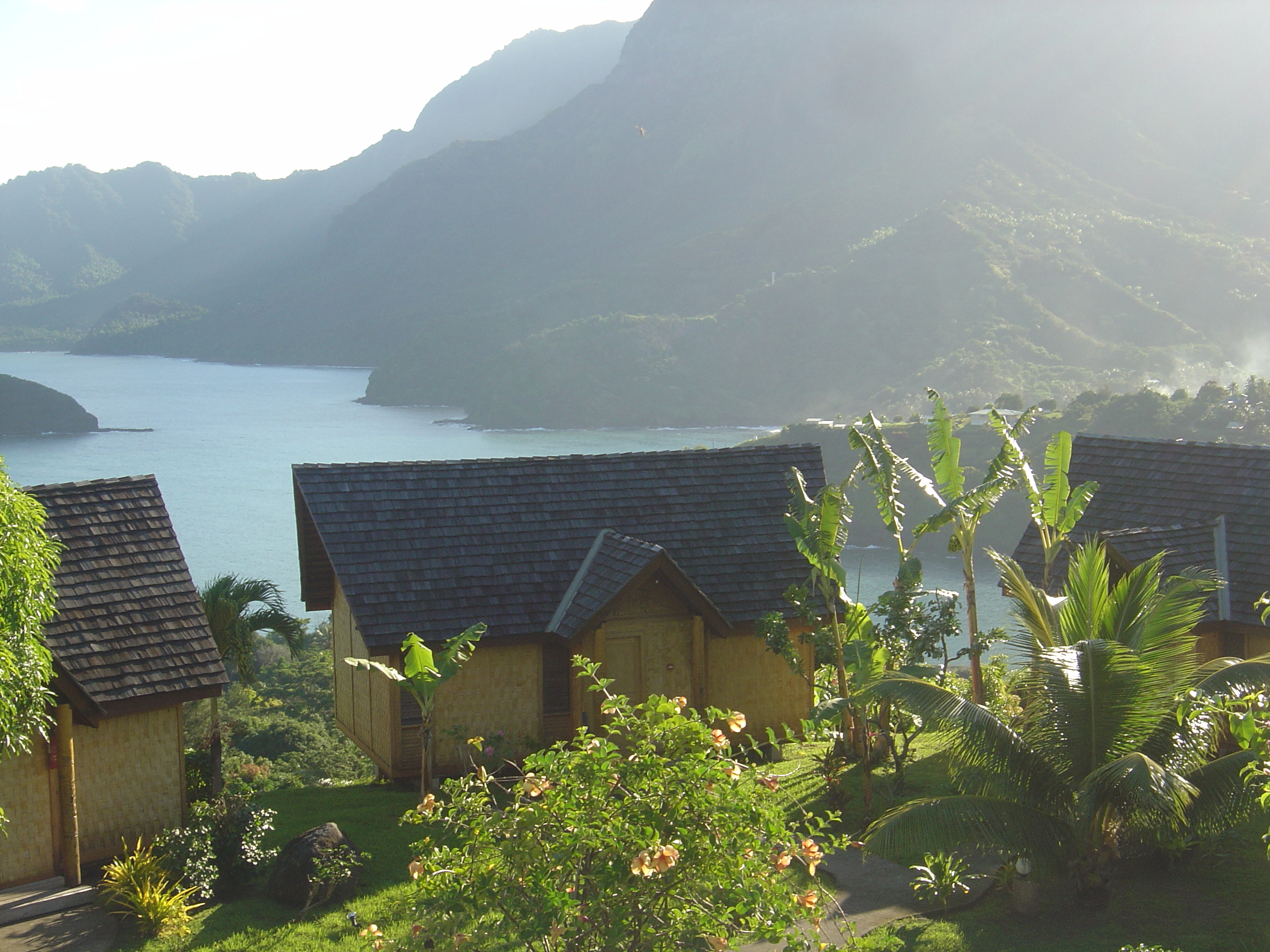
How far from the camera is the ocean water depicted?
306 feet

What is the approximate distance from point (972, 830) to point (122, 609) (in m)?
9.38

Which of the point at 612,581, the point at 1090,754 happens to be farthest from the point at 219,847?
the point at 1090,754

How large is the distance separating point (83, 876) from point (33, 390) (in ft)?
452

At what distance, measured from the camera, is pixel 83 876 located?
38.8 feet

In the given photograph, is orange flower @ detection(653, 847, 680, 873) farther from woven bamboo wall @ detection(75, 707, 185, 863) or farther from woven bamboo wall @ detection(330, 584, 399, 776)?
woven bamboo wall @ detection(330, 584, 399, 776)

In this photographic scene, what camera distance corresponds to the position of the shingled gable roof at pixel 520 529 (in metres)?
15.2

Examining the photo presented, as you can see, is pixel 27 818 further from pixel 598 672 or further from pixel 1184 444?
pixel 1184 444

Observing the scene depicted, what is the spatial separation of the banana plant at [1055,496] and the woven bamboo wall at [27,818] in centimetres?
1196

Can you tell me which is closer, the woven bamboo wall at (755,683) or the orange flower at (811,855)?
the orange flower at (811,855)

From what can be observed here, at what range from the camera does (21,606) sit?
28.2ft

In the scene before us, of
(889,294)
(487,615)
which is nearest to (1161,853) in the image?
(487,615)

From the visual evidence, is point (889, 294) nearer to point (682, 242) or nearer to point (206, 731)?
point (682, 242)

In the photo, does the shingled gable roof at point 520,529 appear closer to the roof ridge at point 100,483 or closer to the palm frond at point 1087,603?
the roof ridge at point 100,483

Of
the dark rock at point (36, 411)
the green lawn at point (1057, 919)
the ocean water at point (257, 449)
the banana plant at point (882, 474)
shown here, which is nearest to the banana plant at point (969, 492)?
the banana plant at point (882, 474)
